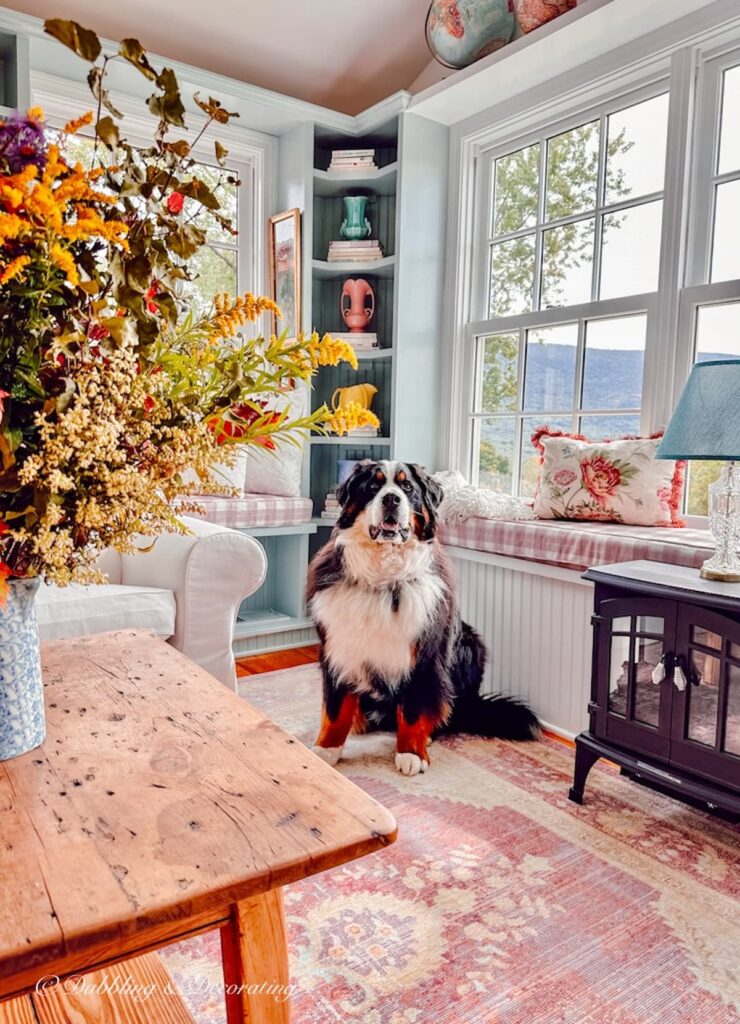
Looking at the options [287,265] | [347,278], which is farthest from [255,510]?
[347,278]

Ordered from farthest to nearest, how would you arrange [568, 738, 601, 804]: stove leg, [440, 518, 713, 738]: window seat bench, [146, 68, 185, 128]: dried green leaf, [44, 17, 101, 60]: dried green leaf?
[440, 518, 713, 738]: window seat bench, [568, 738, 601, 804]: stove leg, [146, 68, 185, 128]: dried green leaf, [44, 17, 101, 60]: dried green leaf

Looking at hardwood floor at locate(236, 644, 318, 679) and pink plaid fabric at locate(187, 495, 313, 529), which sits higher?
pink plaid fabric at locate(187, 495, 313, 529)

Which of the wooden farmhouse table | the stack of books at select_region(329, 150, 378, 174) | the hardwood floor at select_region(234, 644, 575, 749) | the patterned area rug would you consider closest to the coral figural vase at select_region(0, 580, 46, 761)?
the wooden farmhouse table

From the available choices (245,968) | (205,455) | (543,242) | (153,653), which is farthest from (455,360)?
(245,968)

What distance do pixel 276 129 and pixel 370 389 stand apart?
133cm

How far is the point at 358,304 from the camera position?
11.3ft

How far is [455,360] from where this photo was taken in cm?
333

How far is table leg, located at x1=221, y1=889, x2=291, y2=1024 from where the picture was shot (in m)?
0.75

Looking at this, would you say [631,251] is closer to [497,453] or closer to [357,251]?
[497,453]

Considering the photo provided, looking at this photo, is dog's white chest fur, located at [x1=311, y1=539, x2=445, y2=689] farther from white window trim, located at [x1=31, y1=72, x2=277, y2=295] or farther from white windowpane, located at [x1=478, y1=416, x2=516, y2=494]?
white window trim, located at [x1=31, y1=72, x2=277, y2=295]

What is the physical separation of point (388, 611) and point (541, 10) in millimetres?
2245

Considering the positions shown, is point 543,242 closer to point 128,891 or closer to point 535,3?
point 535,3

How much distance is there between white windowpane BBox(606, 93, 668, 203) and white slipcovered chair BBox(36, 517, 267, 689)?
6.29 feet

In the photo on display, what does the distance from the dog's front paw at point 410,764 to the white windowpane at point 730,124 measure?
2.13 metres
